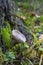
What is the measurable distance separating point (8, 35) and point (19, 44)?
163 mm

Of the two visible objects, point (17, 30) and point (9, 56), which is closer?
point (9, 56)

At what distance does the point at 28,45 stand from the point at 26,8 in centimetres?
197

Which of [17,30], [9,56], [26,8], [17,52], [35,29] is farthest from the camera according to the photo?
[26,8]

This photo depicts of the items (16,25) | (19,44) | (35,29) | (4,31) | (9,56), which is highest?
(35,29)

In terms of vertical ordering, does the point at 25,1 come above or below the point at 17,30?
above

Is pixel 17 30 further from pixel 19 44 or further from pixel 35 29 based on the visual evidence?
pixel 35 29

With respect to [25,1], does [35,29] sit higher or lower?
lower

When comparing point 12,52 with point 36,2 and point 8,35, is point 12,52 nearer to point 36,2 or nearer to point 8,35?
point 8,35

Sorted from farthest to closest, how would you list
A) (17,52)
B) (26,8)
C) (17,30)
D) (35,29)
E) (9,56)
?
(26,8)
(35,29)
(17,30)
(17,52)
(9,56)

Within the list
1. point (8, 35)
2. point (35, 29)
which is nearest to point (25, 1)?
point (35, 29)

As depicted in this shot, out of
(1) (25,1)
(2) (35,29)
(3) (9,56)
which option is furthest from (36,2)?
(3) (9,56)

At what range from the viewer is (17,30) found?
8.28 feet

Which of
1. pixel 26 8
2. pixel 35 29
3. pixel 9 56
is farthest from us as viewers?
pixel 26 8

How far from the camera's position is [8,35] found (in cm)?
236
